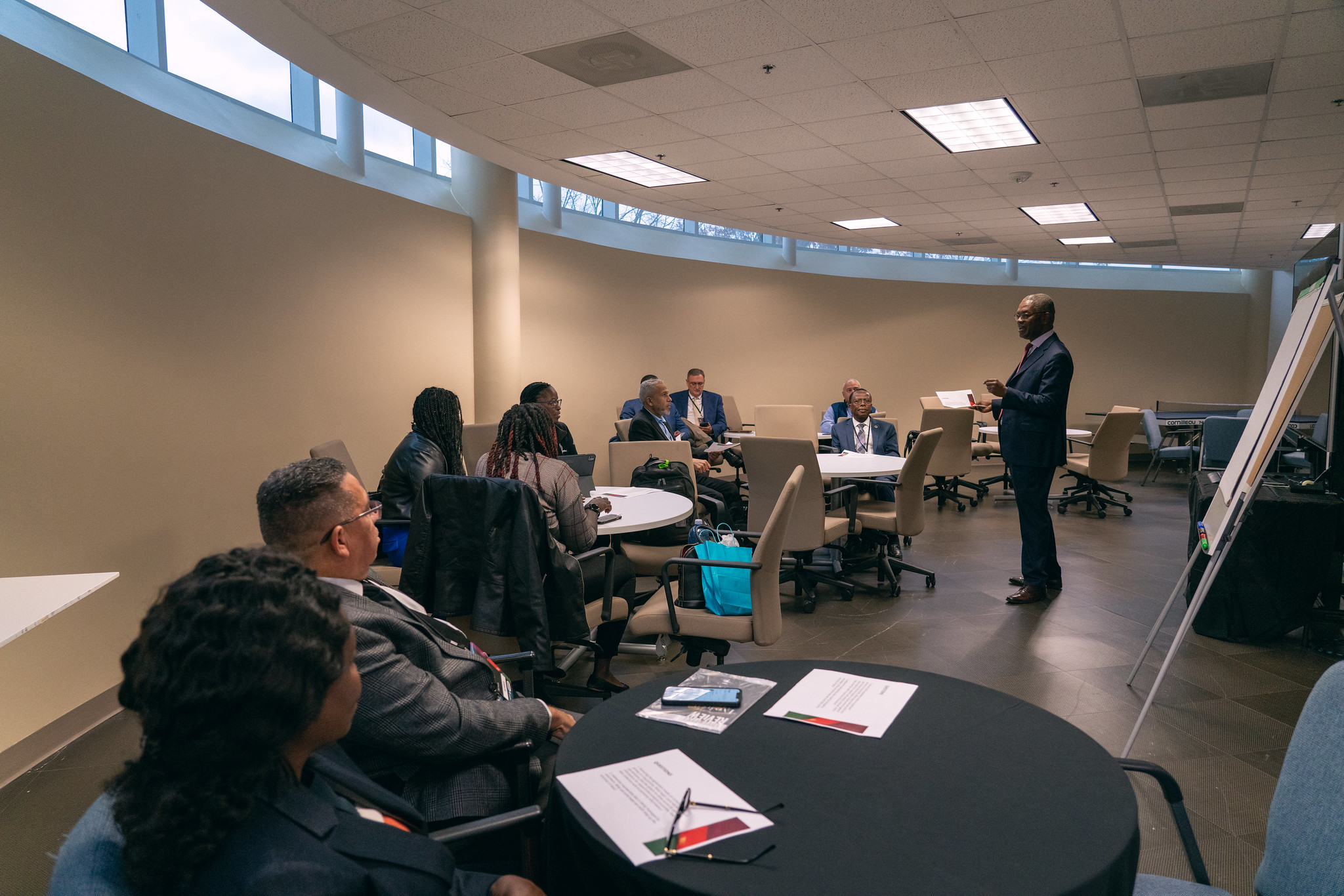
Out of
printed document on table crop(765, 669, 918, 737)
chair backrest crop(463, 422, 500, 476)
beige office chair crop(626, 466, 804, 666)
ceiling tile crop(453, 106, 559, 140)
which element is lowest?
beige office chair crop(626, 466, 804, 666)

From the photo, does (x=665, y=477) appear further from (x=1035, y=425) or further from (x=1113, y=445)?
(x=1113, y=445)

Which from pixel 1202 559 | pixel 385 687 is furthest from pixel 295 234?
pixel 1202 559

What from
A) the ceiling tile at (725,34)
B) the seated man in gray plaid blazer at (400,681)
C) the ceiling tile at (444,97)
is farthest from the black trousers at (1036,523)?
the ceiling tile at (444,97)

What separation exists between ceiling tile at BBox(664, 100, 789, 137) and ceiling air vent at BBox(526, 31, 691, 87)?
635mm

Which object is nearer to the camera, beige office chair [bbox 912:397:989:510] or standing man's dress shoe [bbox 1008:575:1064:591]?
standing man's dress shoe [bbox 1008:575:1064:591]

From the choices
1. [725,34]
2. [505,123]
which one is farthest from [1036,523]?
[505,123]

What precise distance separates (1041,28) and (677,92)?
1.90 metres

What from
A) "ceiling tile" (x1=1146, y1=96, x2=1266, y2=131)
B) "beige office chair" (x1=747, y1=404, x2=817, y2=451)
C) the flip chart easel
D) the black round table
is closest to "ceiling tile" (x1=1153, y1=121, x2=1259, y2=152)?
"ceiling tile" (x1=1146, y1=96, x2=1266, y2=131)

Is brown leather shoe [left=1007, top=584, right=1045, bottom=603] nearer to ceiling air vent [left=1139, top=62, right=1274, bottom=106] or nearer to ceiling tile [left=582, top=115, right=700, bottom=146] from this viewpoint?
ceiling air vent [left=1139, top=62, right=1274, bottom=106]

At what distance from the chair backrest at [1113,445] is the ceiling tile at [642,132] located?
506 centimetres

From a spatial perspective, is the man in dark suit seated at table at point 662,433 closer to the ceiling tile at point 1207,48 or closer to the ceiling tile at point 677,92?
the ceiling tile at point 677,92

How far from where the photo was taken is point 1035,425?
4.45 metres

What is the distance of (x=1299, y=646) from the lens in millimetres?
3873

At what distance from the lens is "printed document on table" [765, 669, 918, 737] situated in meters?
1.45
